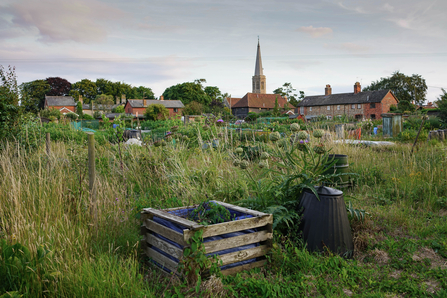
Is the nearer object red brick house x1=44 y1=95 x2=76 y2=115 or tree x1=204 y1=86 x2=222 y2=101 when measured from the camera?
Answer: red brick house x1=44 y1=95 x2=76 y2=115

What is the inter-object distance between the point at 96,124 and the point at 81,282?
31.7m

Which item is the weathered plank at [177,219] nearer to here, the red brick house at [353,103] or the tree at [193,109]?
the red brick house at [353,103]

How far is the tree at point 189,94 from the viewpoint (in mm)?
64062

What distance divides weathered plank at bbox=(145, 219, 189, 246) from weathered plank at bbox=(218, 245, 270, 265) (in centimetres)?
34

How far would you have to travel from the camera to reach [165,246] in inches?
93.4

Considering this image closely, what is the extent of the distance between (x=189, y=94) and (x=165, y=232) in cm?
6299

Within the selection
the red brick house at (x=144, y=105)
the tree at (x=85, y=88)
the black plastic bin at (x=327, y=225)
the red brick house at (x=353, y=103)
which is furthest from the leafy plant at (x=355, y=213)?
the tree at (x=85, y=88)

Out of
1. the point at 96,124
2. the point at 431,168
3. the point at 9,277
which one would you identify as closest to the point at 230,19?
the point at 431,168

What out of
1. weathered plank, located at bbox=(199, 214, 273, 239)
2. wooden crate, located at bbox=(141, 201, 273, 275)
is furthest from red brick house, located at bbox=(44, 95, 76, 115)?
weathered plank, located at bbox=(199, 214, 273, 239)

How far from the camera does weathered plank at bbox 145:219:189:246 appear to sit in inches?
86.0

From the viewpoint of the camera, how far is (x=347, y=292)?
229cm

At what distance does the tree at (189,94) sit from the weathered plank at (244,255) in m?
62.3

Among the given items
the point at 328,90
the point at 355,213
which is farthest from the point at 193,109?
the point at 355,213

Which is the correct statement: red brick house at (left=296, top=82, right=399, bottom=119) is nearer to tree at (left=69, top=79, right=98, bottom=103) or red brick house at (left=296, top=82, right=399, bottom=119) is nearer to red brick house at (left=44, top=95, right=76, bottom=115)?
red brick house at (left=44, top=95, right=76, bottom=115)
